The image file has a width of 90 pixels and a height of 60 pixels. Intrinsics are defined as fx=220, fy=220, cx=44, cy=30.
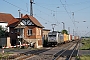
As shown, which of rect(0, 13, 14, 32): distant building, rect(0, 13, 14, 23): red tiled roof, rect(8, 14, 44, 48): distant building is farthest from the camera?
rect(0, 13, 14, 23): red tiled roof

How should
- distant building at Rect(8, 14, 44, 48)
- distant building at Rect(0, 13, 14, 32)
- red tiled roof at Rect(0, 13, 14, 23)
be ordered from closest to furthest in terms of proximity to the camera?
distant building at Rect(8, 14, 44, 48) → distant building at Rect(0, 13, 14, 32) → red tiled roof at Rect(0, 13, 14, 23)

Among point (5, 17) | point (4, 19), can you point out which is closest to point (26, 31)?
point (4, 19)

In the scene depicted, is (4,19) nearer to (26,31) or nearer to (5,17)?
(5,17)

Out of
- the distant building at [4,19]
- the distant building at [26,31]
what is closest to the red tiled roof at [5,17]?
the distant building at [4,19]

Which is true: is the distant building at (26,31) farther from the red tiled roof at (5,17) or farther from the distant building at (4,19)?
the red tiled roof at (5,17)

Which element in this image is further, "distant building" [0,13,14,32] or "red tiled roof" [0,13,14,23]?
"red tiled roof" [0,13,14,23]

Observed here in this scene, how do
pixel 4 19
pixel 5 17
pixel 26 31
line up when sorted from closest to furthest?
pixel 26 31, pixel 4 19, pixel 5 17

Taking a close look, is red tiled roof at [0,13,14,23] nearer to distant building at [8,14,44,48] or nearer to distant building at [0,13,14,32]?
distant building at [0,13,14,32]

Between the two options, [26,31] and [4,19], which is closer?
[26,31]

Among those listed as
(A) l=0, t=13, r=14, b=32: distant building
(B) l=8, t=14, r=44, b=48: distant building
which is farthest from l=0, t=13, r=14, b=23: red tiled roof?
(B) l=8, t=14, r=44, b=48: distant building

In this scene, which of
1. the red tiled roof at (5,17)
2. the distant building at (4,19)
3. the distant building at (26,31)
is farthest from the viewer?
the red tiled roof at (5,17)

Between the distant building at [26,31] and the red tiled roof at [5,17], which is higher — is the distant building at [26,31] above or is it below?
below

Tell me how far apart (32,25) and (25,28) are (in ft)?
5.29

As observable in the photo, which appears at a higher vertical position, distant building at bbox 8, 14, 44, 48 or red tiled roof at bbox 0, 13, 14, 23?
red tiled roof at bbox 0, 13, 14, 23
